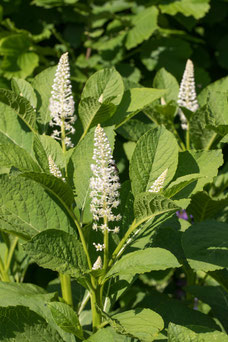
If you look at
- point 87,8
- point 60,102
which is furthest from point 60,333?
point 87,8

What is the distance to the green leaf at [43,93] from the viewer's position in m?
1.50

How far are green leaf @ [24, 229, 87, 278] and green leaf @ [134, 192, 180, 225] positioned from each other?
6.7 inches

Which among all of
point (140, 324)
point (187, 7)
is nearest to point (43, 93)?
point (140, 324)

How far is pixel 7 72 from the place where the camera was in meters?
2.62

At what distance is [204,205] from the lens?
1630mm

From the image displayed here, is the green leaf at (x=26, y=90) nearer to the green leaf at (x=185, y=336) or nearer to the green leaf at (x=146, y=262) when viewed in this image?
the green leaf at (x=146, y=262)

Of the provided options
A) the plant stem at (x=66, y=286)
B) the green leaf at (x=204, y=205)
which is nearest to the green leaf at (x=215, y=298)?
the green leaf at (x=204, y=205)

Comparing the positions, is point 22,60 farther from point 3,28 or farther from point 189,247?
point 189,247

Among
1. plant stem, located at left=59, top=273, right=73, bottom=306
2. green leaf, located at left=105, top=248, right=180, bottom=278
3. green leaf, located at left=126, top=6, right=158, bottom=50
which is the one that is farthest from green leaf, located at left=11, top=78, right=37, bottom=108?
green leaf, located at left=126, top=6, right=158, bottom=50

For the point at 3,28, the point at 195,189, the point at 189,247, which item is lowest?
the point at 189,247

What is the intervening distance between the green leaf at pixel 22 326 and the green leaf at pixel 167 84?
0.99 metres

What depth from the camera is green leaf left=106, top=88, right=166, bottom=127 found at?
57.1 inches

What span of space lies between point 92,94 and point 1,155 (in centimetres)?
48

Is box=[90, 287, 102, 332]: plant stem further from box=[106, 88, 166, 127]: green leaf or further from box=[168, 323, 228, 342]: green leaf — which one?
box=[106, 88, 166, 127]: green leaf
